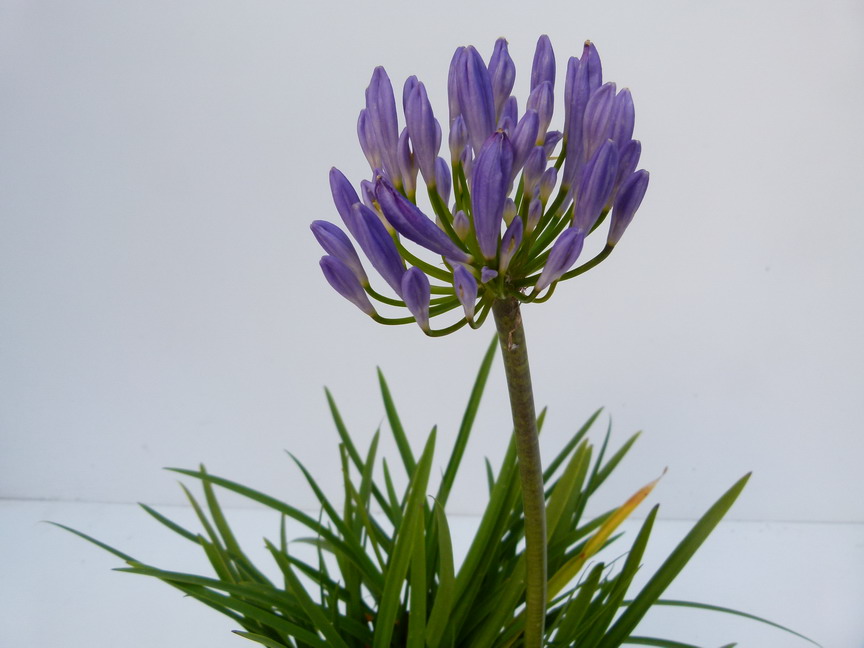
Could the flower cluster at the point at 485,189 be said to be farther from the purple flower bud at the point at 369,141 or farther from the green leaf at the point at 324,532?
the green leaf at the point at 324,532

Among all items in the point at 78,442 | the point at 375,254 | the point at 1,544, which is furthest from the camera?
the point at 78,442

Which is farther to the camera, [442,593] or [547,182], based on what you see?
[442,593]

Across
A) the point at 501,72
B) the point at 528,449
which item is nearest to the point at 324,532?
the point at 528,449

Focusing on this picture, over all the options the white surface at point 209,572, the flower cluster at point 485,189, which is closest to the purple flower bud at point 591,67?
the flower cluster at point 485,189

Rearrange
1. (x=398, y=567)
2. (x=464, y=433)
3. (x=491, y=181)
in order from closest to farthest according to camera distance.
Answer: (x=491, y=181) → (x=398, y=567) → (x=464, y=433)

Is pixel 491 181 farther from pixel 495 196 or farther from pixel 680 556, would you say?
pixel 680 556

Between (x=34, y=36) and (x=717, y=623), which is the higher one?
(x=34, y=36)

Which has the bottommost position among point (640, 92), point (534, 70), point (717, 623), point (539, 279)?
point (717, 623)

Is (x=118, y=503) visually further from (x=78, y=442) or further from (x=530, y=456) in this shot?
(x=530, y=456)

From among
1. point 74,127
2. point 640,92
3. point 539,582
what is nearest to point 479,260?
point 539,582
